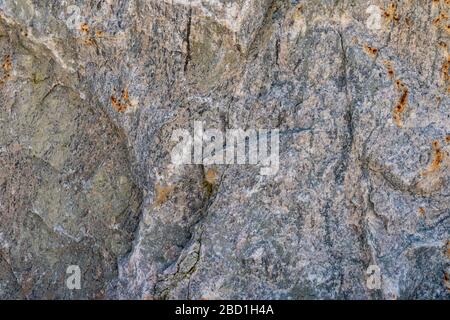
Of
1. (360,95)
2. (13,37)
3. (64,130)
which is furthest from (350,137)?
(13,37)

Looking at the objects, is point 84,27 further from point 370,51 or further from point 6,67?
point 370,51

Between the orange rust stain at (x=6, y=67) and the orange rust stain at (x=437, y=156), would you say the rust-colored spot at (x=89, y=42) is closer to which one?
the orange rust stain at (x=6, y=67)

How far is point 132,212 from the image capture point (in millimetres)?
4582

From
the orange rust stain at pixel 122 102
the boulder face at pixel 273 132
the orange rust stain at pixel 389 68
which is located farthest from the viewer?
the orange rust stain at pixel 122 102

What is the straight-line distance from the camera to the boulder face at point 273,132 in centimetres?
406

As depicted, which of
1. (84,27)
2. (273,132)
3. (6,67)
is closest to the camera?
(273,132)

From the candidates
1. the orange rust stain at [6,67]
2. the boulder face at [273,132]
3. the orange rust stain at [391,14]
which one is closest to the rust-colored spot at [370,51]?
the boulder face at [273,132]

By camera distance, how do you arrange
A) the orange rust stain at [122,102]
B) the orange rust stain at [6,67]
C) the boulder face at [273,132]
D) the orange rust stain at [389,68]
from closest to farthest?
the boulder face at [273,132], the orange rust stain at [389,68], the orange rust stain at [122,102], the orange rust stain at [6,67]

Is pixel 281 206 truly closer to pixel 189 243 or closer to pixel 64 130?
pixel 189 243

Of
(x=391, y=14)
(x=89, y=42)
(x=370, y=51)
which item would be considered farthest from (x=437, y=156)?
(x=89, y=42)

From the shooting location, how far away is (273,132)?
167 inches

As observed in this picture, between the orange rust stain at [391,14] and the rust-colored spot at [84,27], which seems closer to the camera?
the orange rust stain at [391,14]

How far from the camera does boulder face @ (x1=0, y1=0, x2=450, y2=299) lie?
13.3 ft

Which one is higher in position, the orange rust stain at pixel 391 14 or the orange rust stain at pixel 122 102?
the orange rust stain at pixel 391 14
